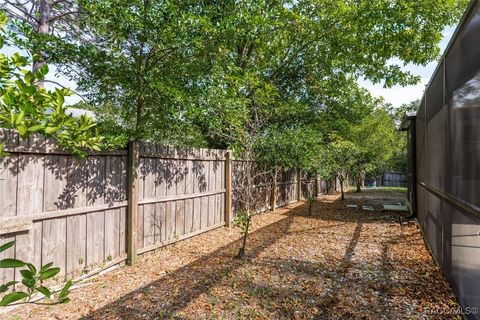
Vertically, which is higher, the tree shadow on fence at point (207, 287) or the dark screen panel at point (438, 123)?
the dark screen panel at point (438, 123)

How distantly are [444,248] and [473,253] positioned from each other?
4.17 feet

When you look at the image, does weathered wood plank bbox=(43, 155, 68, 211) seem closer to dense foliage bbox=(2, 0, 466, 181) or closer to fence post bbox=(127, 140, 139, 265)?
dense foliage bbox=(2, 0, 466, 181)

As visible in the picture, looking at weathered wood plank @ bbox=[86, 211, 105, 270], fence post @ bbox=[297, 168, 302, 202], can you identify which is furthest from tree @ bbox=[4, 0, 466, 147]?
fence post @ bbox=[297, 168, 302, 202]

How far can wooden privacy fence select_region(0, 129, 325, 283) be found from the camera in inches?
115

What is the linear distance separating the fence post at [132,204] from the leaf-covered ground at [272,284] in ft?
0.71

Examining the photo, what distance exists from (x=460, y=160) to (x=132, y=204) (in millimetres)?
3773

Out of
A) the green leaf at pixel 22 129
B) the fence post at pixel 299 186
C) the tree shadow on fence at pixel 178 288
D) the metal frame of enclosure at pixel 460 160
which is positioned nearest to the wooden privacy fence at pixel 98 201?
the tree shadow on fence at pixel 178 288

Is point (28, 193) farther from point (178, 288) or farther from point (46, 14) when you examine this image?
point (46, 14)

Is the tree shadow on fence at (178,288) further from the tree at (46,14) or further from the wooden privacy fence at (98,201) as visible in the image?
the tree at (46,14)

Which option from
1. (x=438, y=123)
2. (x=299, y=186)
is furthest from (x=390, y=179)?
(x=438, y=123)

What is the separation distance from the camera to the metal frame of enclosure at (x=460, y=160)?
7.80ft

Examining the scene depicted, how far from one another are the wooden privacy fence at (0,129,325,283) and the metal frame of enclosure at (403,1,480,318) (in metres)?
3.72

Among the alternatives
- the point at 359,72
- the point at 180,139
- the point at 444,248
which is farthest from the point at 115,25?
the point at 359,72

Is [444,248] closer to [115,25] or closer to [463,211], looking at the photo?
[463,211]
